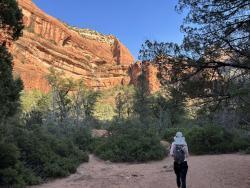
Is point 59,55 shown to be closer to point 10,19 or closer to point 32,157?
point 32,157

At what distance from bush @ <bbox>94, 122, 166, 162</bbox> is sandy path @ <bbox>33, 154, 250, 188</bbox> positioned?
1218 millimetres

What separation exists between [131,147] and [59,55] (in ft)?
298

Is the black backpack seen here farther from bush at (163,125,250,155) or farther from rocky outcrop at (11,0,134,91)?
rocky outcrop at (11,0,134,91)

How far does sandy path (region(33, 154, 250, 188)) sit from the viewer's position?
12.1m

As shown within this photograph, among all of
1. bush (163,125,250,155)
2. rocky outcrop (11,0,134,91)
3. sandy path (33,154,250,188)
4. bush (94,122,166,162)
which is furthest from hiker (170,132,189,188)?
rocky outcrop (11,0,134,91)

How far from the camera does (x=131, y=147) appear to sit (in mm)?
19375

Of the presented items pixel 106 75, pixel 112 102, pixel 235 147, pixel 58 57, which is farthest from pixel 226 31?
pixel 106 75

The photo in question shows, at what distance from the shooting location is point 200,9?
1104cm

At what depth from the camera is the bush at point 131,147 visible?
62.2ft

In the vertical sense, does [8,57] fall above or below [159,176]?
above

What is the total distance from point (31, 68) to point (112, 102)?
20.7 meters

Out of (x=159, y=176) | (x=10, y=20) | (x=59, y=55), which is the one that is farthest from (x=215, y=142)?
(x=59, y=55)

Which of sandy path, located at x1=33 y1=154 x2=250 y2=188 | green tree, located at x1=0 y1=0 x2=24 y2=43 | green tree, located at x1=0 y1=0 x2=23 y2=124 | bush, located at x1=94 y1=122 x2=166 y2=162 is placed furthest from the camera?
bush, located at x1=94 y1=122 x2=166 y2=162

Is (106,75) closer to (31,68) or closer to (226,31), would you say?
(31,68)
